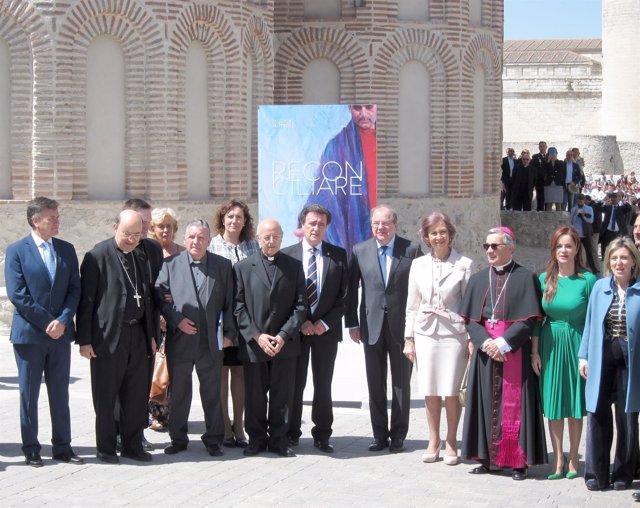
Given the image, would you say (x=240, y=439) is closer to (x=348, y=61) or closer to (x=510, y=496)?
(x=510, y=496)

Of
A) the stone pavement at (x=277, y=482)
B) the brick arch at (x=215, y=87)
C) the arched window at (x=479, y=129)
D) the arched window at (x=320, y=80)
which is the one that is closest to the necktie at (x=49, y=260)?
the stone pavement at (x=277, y=482)

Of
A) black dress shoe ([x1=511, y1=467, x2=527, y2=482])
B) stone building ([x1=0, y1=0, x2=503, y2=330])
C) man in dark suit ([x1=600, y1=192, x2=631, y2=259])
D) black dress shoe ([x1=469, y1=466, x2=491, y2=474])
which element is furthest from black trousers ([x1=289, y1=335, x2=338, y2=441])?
man in dark suit ([x1=600, y1=192, x2=631, y2=259])

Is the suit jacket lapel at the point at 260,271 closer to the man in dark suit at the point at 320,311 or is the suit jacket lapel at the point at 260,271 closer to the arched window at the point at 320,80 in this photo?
the man in dark suit at the point at 320,311

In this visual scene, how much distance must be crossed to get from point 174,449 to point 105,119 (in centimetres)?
790

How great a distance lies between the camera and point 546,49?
73875 millimetres

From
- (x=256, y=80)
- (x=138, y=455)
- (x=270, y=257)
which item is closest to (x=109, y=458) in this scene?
(x=138, y=455)

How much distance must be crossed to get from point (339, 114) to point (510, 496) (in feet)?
16.8

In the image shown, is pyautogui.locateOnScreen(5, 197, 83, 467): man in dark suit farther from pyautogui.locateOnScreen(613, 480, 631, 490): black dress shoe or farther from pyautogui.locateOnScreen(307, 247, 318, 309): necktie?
pyautogui.locateOnScreen(613, 480, 631, 490): black dress shoe

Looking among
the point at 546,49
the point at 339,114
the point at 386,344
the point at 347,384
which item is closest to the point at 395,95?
the point at 339,114

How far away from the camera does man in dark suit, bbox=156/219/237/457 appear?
8.48 m

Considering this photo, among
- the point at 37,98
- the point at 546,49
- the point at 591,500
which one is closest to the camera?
the point at 591,500

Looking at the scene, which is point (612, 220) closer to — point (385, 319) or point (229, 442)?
point (385, 319)

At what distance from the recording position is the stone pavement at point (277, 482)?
7.42 m

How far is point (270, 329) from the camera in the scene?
8.48 m
